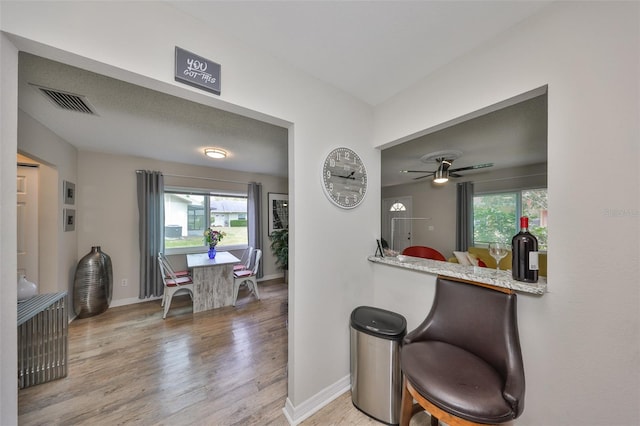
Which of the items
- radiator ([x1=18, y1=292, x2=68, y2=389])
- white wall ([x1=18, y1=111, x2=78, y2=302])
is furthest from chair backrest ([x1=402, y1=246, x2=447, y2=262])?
white wall ([x1=18, y1=111, x2=78, y2=302])

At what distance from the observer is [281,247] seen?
15.2 feet

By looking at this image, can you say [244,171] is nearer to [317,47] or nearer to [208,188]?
[208,188]

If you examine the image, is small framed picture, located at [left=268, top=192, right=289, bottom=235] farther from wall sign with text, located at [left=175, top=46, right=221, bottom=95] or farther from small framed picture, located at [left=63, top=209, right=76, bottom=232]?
wall sign with text, located at [left=175, top=46, right=221, bottom=95]

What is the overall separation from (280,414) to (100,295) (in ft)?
10.6

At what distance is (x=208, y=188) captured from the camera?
4.18 m

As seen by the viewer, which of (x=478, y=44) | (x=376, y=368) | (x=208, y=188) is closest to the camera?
(x=478, y=44)

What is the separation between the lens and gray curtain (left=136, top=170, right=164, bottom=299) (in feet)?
11.4

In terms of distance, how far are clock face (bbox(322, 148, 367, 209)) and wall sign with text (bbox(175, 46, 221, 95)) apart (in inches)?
33.0

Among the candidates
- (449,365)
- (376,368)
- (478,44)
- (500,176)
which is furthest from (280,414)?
(500,176)

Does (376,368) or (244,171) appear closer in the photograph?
(376,368)

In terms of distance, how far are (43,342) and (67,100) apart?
2.06 meters

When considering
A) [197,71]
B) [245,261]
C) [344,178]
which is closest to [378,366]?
[344,178]

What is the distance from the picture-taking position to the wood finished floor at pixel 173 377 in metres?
1.47

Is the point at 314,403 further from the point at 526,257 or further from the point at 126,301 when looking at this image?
the point at 126,301
